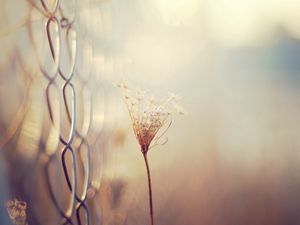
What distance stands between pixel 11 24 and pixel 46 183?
1.56 ft

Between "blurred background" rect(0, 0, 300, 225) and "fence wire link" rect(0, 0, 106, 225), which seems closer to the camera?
"fence wire link" rect(0, 0, 106, 225)

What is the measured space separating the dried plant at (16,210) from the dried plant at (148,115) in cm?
46

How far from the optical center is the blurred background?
125cm

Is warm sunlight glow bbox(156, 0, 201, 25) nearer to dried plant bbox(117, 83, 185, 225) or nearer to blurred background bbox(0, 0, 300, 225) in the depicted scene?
blurred background bbox(0, 0, 300, 225)

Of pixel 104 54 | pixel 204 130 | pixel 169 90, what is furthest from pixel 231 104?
pixel 104 54

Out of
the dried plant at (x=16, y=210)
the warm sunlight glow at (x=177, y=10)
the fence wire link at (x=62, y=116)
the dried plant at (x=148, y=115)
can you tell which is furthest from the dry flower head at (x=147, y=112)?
the dried plant at (x=16, y=210)

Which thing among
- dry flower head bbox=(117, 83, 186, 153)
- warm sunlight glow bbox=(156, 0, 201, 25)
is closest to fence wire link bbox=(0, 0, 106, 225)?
dry flower head bbox=(117, 83, 186, 153)

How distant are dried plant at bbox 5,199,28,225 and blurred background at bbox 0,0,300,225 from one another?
0.19 m

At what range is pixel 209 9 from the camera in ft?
4.36

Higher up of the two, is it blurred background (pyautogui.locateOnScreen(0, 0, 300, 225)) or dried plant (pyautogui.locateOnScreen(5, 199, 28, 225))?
blurred background (pyautogui.locateOnScreen(0, 0, 300, 225))

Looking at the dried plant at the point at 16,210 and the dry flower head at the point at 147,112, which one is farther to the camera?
the dry flower head at the point at 147,112

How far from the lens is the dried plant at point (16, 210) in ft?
3.17

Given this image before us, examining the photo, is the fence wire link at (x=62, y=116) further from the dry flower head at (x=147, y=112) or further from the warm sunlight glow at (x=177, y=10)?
the warm sunlight glow at (x=177, y=10)

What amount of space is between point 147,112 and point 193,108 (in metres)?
0.20
